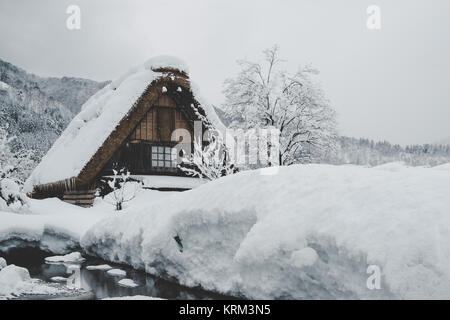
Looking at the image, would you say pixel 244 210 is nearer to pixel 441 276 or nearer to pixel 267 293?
pixel 267 293

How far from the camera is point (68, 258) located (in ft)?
30.5

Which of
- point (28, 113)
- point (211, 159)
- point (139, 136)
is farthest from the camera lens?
point (28, 113)

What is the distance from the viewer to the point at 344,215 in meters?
4.04

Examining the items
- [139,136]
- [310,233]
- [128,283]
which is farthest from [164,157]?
[310,233]

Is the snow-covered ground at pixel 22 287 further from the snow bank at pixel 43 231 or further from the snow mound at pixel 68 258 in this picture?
the snow bank at pixel 43 231

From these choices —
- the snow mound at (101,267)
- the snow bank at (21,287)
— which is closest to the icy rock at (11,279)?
the snow bank at (21,287)

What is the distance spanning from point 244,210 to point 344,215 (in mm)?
1558

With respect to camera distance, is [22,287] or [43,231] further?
[43,231]

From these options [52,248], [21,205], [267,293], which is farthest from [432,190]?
[21,205]

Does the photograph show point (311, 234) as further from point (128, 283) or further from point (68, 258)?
point (68, 258)

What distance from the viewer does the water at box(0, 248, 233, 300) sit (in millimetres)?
6059

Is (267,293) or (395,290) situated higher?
(395,290)

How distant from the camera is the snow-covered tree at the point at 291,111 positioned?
743 inches

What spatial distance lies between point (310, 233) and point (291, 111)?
15258 millimetres
